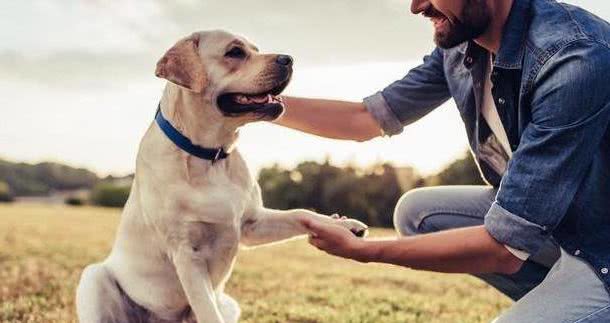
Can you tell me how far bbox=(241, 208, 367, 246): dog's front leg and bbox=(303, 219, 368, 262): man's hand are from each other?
29 centimetres

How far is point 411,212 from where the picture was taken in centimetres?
455

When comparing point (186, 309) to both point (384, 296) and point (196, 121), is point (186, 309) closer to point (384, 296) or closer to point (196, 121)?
point (196, 121)

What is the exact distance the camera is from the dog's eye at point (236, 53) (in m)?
4.03

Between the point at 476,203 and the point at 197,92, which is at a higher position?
the point at 197,92

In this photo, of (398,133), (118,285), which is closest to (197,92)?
(118,285)

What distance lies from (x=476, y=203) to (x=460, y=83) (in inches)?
29.1

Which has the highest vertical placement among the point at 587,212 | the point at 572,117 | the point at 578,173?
the point at 572,117

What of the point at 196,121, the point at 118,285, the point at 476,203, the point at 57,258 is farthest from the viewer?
the point at 57,258

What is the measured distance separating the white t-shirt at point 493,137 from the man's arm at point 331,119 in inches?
33.8

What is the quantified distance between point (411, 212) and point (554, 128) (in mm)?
1695

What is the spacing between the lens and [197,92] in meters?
3.78

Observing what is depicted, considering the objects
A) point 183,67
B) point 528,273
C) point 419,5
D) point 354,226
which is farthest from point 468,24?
point 528,273

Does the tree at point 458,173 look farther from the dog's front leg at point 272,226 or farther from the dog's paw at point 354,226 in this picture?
the dog's paw at point 354,226

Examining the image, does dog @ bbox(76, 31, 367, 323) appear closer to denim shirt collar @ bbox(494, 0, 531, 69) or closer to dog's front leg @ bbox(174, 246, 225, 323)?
dog's front leg @ bbox(174, 246, 225, 323)
